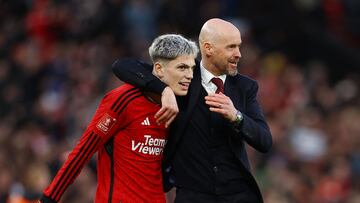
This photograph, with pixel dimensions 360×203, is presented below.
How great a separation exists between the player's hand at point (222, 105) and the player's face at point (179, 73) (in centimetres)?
30

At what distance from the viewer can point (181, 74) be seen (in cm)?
742

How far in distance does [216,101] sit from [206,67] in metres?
0.53

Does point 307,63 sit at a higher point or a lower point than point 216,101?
lower

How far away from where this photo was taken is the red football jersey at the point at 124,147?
739cm

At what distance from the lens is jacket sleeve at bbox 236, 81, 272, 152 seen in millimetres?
7277

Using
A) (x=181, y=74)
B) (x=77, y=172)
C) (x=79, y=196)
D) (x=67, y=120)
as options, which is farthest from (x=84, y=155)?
(x=67, y=120)

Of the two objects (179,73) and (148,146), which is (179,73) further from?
(148,146)

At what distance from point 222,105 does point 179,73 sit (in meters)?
0.43

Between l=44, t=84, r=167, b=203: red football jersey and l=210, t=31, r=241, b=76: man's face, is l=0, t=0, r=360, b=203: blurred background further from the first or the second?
l=210, t=31, r=241, b=76: man's face

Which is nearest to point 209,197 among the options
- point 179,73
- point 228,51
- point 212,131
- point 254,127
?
point 212,131

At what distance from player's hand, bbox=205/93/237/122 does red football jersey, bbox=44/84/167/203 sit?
1.57 feet

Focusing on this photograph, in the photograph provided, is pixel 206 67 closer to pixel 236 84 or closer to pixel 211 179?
pixel 236 84

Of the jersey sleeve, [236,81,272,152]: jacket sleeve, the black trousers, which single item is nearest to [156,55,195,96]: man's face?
the jersey sleeve

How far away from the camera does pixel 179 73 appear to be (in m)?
7.42
